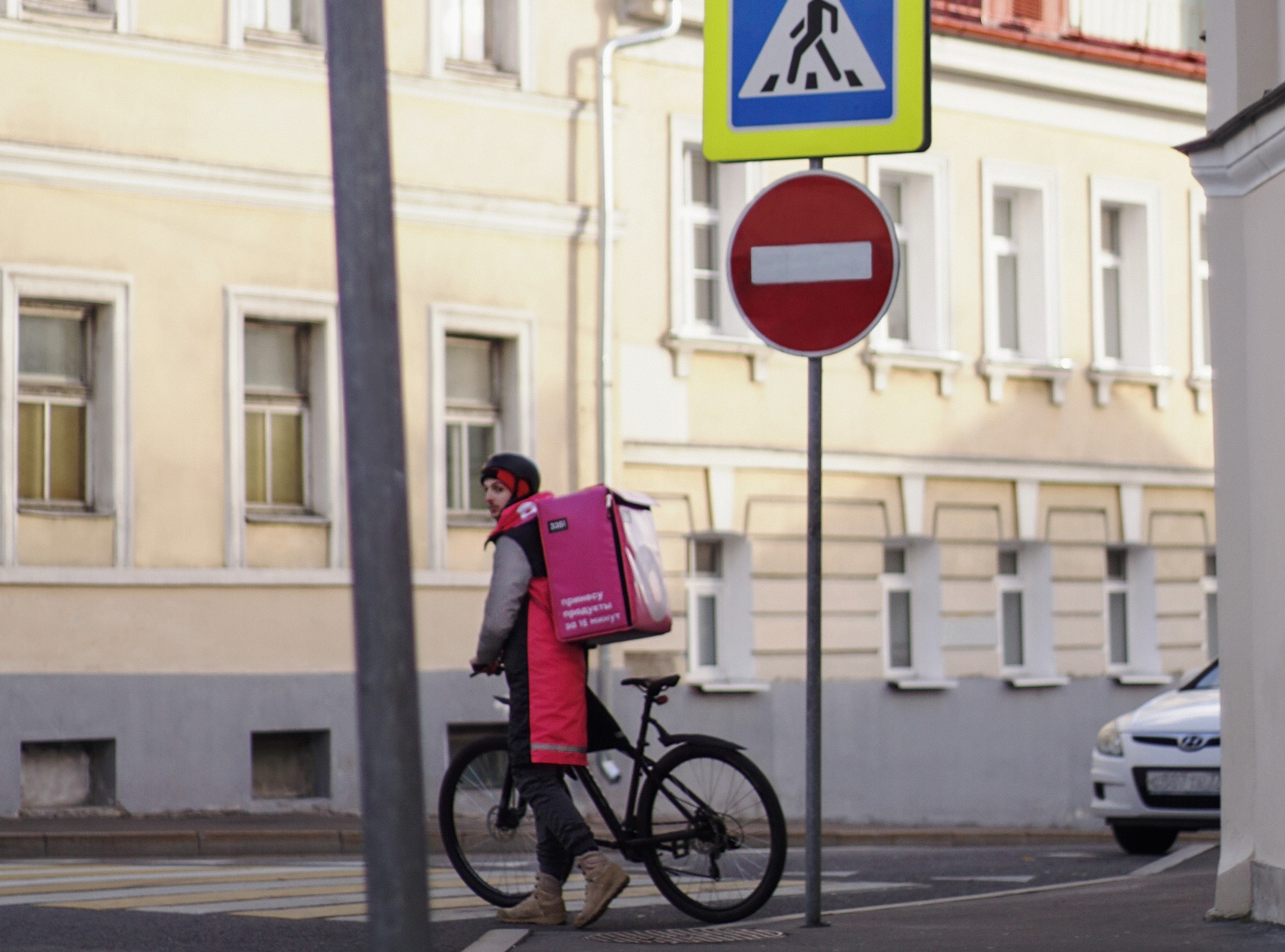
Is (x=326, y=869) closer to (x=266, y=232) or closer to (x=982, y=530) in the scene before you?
(x=266, y=232)

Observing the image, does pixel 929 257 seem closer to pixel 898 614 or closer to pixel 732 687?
pixel 898 614

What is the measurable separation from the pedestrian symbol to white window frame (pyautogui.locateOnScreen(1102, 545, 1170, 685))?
20600 millimetres

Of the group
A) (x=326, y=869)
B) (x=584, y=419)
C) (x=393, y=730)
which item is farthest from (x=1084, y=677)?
(x=393, y=730)

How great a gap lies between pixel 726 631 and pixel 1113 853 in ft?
27.3

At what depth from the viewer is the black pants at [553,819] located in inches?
358

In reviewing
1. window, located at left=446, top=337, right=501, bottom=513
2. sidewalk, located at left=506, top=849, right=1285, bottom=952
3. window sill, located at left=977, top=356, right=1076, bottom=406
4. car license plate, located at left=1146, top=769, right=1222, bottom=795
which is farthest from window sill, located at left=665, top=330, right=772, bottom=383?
sidewalk, located at left=506, top=849, right=1285, bottom=952

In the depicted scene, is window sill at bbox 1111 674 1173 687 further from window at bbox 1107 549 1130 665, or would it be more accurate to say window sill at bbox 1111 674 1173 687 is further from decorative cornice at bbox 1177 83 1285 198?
decorative cornice at bbox 1177 83 1285 198

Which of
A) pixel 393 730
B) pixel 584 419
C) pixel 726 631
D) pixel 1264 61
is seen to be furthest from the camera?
pixel 726 631

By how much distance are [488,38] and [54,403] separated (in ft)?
18.4

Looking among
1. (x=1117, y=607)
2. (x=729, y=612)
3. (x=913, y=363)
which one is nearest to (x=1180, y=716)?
(x=729, y=612)

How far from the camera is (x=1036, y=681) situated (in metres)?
27.1

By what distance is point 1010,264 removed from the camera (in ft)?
90.9

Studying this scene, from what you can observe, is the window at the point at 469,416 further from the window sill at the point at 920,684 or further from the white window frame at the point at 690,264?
the window sill at the point at 920,684

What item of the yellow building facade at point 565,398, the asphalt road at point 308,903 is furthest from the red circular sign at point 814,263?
the yellow building facade at point 565,398
